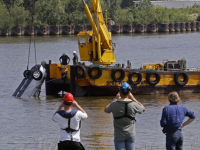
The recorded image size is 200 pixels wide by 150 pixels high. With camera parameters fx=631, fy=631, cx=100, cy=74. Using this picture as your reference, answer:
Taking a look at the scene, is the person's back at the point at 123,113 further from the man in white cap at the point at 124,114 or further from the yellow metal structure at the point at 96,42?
the yellow metal structure at the point at 96,42

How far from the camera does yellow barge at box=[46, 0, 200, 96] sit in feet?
82.5

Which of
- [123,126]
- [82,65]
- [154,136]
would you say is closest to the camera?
Result: [123,126]

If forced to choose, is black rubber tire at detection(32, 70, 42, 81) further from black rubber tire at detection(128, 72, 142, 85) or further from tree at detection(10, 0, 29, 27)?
tree at detection(10, 0, 29, 27)

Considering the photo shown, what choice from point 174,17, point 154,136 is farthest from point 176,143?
point 174,17

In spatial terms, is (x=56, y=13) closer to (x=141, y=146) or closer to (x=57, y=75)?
(x=57, y=75)

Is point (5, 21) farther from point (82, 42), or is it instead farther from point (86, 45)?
point (86, 45)

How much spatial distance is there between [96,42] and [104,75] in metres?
1.95

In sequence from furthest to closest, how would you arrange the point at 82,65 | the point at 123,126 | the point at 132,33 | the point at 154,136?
the point at 132,33
the point at 82,65
the point at 154,136
the point at 123,126

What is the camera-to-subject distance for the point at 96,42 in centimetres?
2650

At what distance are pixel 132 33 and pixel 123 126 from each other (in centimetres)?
8602

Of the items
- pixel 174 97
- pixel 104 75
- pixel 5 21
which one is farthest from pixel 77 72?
pixel 5 21

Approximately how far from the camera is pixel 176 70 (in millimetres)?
26422

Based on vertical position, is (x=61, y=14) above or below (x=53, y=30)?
above

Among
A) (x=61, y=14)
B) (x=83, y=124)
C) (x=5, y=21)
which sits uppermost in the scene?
(x=61, y=14)
